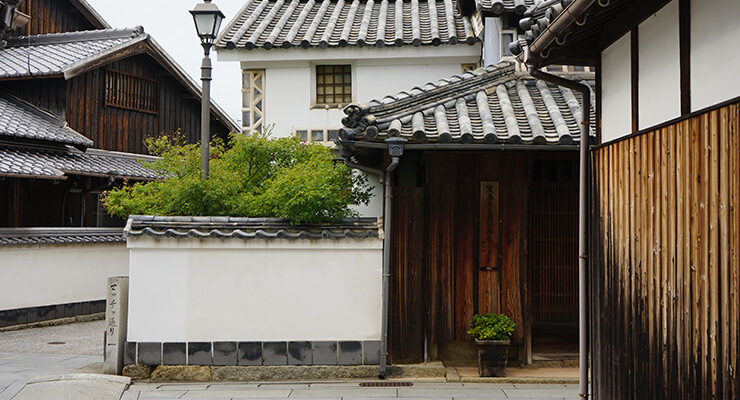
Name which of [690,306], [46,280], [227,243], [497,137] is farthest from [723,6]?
[46,280]

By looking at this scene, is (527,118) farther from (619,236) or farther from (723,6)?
(723,6)

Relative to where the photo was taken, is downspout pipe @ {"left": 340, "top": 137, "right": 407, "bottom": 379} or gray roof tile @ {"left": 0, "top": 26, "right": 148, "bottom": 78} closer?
downspout pipe @ {"left": 340, "top": 137, "right": 407, "bottom": 379}

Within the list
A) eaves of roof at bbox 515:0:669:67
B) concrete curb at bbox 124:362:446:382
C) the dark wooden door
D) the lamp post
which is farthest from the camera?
the dark wooden door

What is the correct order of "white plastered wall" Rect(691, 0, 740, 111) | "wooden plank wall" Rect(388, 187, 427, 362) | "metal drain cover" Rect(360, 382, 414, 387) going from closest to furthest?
1. "white plastered wall" Rect(691, 0, 740, 111)
2. "metal drain cover" Rect(360, 382, 414, 387)
3. "wooden plank wall" Rect(388, 187, 427, 362)

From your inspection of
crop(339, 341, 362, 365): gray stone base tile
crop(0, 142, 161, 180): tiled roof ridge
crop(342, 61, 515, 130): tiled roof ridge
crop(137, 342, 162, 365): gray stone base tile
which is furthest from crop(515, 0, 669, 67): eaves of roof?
crop(0, 142, 161, 180): tiled roof ridge

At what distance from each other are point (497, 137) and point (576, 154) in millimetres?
2351

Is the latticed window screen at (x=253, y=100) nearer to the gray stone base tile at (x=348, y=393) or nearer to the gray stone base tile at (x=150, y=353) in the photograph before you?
the gray stone base tile at (x=150, y=353)

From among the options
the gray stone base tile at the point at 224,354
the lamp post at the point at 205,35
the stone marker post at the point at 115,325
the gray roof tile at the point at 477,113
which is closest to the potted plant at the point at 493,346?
the gray roof tile at the point at 477,113

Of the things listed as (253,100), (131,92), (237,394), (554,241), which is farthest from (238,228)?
(131,92)

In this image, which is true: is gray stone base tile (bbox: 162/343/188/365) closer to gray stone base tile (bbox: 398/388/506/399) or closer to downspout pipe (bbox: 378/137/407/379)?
downspout pipe (bbox: 378/137/407/379)

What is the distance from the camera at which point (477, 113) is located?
11609 mm

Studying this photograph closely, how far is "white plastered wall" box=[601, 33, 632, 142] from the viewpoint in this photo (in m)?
6.76

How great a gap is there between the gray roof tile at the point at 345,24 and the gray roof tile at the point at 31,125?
577 centimetres

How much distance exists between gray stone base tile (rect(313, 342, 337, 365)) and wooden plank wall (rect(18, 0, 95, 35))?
758 inches
